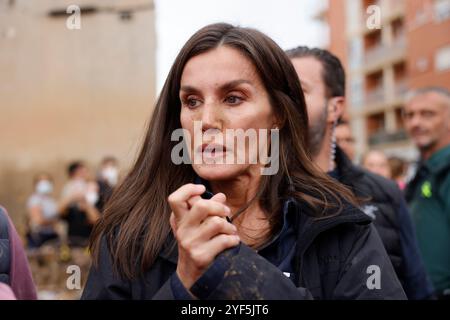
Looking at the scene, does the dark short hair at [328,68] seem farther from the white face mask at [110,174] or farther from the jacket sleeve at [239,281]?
the white face mask at [110,174]

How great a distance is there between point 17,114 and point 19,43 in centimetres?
149

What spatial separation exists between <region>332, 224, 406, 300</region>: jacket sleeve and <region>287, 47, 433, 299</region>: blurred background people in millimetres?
1285

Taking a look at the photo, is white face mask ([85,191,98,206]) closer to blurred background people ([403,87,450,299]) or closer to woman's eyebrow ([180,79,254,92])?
blurred background people ([403,87,450,299])

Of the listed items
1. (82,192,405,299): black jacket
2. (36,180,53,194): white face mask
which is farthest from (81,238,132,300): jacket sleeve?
(36,180,53,194): white face mask

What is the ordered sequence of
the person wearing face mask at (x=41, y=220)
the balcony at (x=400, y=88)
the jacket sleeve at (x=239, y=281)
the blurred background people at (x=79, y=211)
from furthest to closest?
1. the balcony at (x=400, y=88)
2. the person wearing face mask at (x=41, y=220)
3. the blurred background people at (x=79, y=211)
4. the jacket sleeve at (x=239, y=281)

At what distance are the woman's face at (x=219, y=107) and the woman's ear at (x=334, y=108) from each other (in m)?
1.46

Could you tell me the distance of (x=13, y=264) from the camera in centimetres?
180

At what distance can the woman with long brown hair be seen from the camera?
1.57 metres

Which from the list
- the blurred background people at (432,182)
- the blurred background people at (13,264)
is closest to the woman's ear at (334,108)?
the blurred background people at (432,182)

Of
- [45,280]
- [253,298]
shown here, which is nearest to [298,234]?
[253,298]

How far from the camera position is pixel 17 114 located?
12492mm

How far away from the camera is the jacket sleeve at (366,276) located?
1.55m

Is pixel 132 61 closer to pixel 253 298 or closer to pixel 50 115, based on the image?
pixel 50 115

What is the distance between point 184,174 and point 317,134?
4.06 ft
